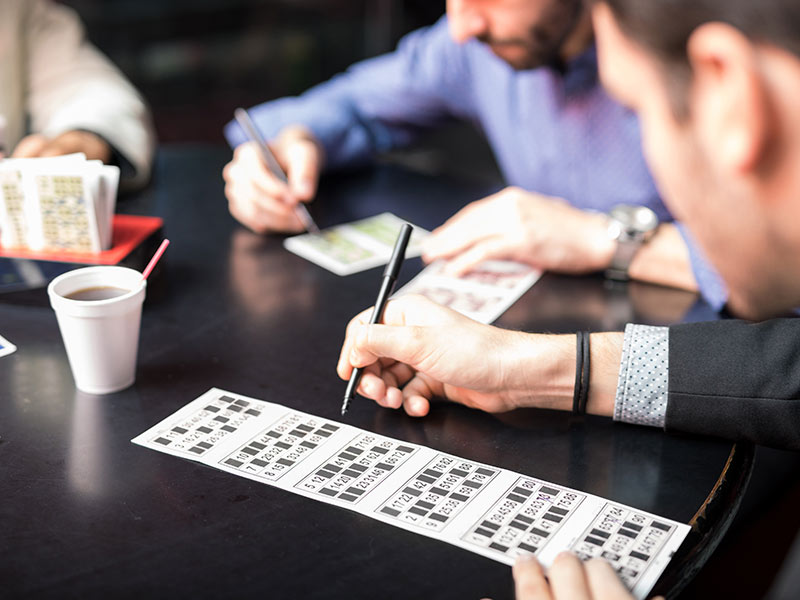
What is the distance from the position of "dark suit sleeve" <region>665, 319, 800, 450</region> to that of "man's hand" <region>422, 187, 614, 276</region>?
1.38ft

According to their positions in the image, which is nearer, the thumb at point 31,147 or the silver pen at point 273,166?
the thumb at point 31,147

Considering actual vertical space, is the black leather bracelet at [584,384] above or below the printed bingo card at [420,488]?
above

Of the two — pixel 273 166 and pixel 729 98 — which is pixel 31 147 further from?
pixel 729 98

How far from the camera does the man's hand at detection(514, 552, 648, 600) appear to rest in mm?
745

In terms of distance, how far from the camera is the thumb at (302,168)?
1.70m

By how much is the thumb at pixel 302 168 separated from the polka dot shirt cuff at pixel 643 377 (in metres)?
0.81

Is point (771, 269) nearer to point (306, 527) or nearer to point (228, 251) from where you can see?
point (306, 527)

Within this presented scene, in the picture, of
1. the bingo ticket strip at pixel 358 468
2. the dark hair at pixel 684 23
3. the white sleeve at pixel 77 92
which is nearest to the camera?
the dark hair at pixel 684 23

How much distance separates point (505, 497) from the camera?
2.93 ft

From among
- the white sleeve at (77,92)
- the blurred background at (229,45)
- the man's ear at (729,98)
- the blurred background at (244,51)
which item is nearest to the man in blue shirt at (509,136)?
the white sleeve at (77,92)

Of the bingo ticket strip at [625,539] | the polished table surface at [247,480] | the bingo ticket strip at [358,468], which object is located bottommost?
the polished table surface at [247,480]

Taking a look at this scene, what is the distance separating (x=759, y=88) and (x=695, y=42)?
68 millimetres

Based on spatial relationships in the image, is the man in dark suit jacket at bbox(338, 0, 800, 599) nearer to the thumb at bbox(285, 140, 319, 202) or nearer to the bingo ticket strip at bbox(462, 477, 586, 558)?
the bingo ticket strip at bbox(462, 477, 586, 558)

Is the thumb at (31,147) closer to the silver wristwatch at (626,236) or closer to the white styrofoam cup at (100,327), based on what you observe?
the white styrofoam cup at (100,327)
